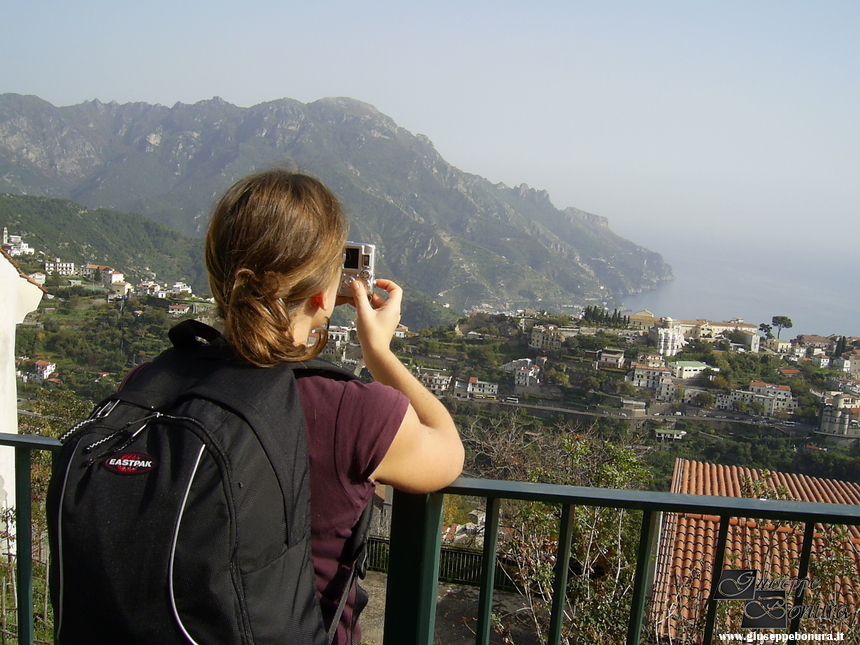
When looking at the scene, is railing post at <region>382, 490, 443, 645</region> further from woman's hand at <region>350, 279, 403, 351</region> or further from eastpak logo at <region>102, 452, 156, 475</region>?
eastpak logo at <region>102, 452, 156, 475</region>

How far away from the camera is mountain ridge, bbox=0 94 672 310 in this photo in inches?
4220

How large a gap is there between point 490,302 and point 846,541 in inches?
3383

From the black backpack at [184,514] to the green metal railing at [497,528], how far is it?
1.46ft

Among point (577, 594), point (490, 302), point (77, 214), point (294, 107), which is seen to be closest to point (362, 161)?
point (294, 107)

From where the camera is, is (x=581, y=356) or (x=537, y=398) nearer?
(x=537, y=398)

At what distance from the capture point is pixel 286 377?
95 cm

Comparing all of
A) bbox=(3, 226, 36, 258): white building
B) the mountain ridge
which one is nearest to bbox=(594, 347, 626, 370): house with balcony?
bbox=(3, 226, 36, 258): white building

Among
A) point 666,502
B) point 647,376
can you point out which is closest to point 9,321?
point 666,502

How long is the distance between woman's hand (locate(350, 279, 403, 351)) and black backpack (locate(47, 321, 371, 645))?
29 centimetres

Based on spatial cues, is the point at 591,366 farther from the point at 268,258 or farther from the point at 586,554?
the point at 268,258

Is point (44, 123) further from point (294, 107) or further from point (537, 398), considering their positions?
point (537, 398)

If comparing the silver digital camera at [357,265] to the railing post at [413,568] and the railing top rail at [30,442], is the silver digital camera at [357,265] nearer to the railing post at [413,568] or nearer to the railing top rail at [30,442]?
the railing post at [413,568]

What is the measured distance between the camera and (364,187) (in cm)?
14538

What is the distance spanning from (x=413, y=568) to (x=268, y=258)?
77 centimetres
